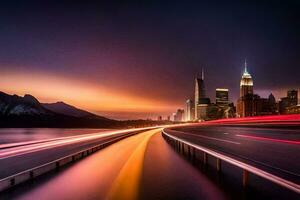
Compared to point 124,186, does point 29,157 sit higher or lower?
lower

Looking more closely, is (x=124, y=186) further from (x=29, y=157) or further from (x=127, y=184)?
(x=29, y=157)

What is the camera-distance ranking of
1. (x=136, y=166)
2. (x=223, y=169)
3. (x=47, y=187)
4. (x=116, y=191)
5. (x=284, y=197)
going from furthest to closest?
1. (x=136, y=166)
2. (x=223, y=169)
3. (x=47, y=187)
4. (x=116, y=191)
5. (x=284, y=197)

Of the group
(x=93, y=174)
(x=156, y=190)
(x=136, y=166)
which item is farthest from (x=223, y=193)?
(x=136, y=166)

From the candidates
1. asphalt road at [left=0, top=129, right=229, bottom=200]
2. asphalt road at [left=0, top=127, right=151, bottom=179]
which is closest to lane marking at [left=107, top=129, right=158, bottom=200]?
asphalt road at [left=0, top=129, right=229, bottom=200]

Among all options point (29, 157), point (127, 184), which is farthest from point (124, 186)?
point (29, 157)

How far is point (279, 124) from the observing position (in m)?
44.4

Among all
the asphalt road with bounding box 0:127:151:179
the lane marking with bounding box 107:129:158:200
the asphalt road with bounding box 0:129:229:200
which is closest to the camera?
the lane marking with bounding box 107:129:158:200

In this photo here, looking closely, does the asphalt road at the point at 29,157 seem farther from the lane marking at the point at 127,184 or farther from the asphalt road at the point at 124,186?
the lane marking at the point at 127,184

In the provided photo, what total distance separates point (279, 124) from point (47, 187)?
119 ft

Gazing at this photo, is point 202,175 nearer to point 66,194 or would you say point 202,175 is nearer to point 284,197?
point 284,197

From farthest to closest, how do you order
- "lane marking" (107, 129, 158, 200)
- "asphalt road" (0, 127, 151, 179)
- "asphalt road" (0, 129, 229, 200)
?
"asphalt road" (0, 127, 151, 179)
"asphalt road" (0, 129, 229, 200)
"lane marking" (107, 129, 158, 200)

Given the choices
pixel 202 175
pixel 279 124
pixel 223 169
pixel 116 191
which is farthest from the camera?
pixel 279 124

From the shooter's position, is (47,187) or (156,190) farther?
(47,187)

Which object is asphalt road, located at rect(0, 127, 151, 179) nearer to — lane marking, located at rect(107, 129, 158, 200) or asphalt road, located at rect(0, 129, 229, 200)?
asphalt road, located at rect(0, 129, 229, 200)
